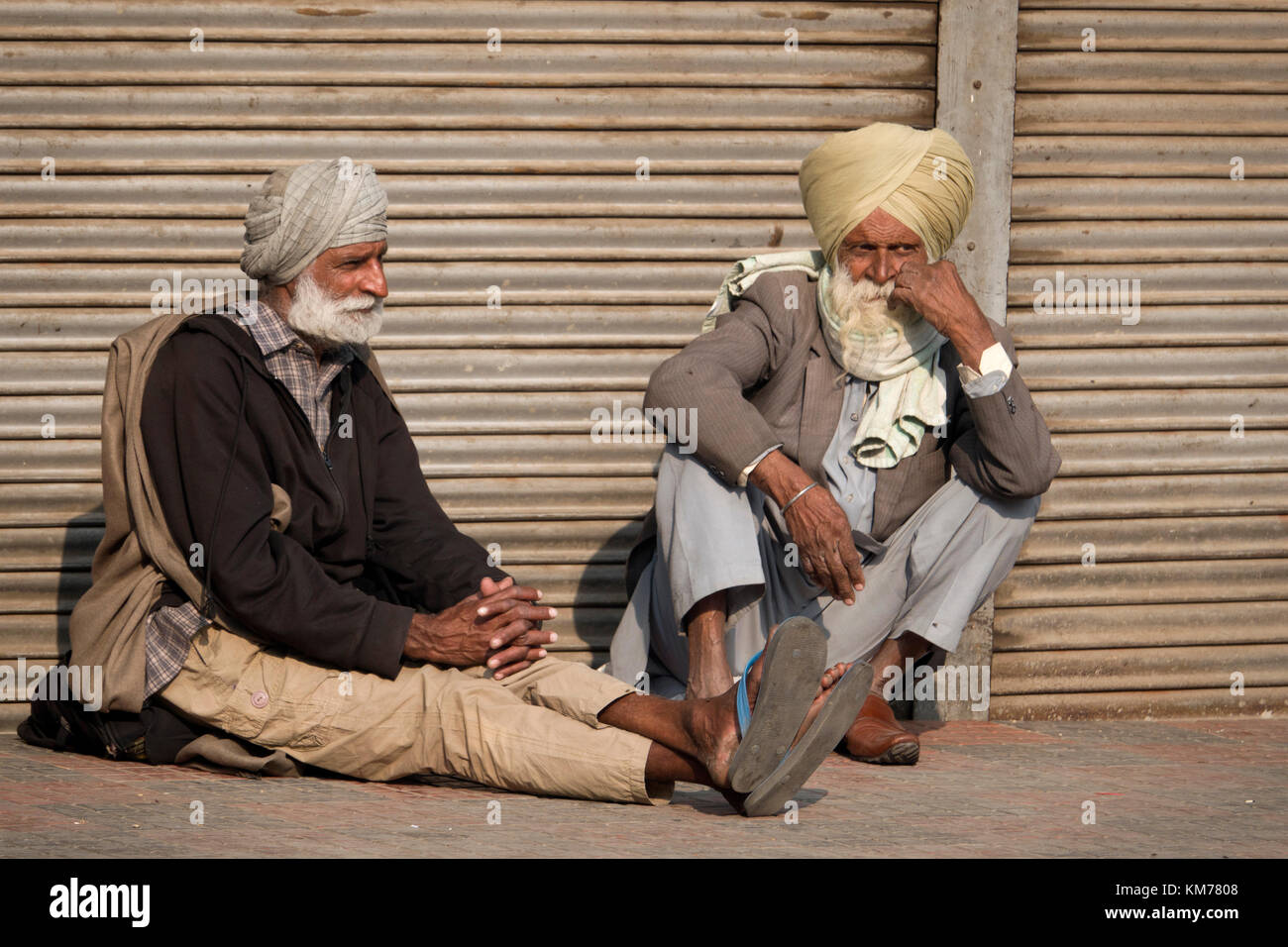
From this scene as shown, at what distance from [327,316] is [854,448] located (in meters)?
1.59

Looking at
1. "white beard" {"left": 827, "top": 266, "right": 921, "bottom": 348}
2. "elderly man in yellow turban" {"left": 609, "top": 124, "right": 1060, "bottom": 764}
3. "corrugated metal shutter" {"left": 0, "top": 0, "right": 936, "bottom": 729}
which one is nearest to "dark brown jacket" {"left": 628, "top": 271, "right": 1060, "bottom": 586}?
"elderly man in yellow turban" {"left": 609, "top": 124, "right": 1060, "bottom": 764}

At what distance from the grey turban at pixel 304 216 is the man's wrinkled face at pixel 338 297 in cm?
3

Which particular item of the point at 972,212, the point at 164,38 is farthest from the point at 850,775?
the point at 164,38

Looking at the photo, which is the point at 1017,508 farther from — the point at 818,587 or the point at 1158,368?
the point at 1158,368

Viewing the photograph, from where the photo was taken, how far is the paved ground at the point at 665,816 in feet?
9.89

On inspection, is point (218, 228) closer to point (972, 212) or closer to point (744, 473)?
point (744, 473)

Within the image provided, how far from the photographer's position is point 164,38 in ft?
16.4

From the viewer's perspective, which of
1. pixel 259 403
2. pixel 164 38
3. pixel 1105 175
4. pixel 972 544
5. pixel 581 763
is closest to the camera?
pixel 581 763

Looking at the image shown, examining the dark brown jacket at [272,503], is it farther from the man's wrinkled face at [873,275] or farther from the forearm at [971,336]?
the forearm at [971,336]

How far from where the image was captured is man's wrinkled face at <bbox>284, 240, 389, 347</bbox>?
3990mm

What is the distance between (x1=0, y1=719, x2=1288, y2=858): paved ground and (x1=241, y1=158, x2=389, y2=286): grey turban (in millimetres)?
1335

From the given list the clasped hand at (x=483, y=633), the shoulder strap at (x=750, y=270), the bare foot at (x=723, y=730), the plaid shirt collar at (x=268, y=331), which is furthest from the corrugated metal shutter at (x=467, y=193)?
the bare foot at (x=723, y=730)

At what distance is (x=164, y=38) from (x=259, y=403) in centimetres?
181

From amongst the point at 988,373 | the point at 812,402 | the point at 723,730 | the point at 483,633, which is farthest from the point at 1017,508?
the point at 483,633
